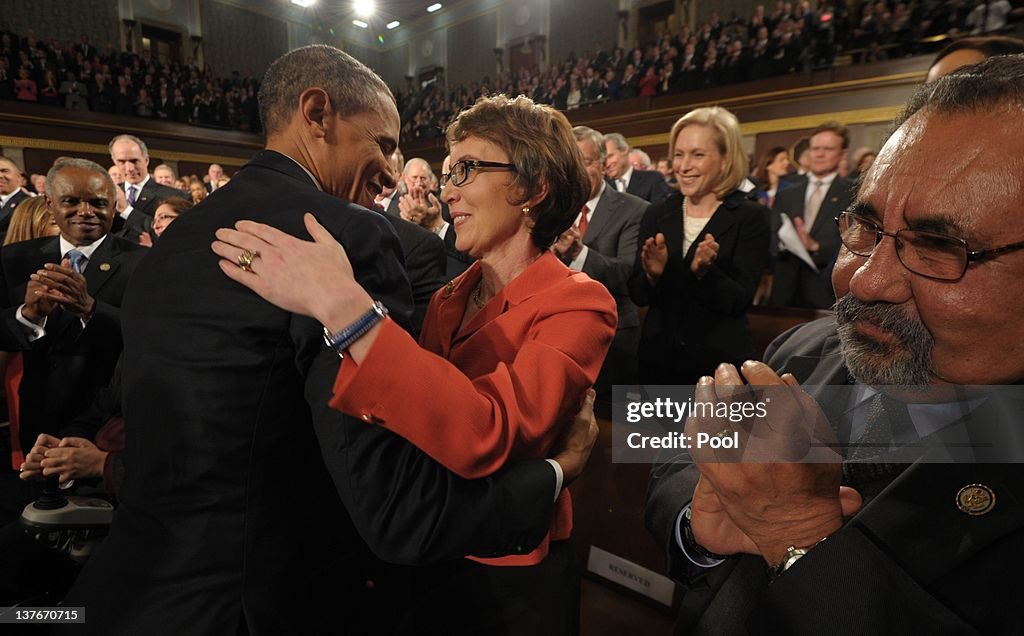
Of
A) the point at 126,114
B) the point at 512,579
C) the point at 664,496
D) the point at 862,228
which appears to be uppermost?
the point at 126,114

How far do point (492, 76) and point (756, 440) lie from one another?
63.1ft

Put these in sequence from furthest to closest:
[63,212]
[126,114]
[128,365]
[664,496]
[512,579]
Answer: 1. [126,114]
2. [63,212]
3. [512,579]
4. [664,496]
5. [128,365]

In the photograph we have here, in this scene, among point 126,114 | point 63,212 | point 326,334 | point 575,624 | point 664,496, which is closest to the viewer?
point 326,334

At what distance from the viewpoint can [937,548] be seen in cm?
77

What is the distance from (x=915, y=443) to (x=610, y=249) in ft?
8.03

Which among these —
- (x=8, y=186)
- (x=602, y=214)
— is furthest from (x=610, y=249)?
(x=8, y=186)

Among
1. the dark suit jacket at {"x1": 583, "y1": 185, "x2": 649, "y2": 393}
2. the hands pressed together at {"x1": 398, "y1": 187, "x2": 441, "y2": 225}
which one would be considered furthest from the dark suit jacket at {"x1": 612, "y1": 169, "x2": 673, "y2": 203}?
the hands pressed together at {"x1": 398, "y1": 187, "x2": 441, "y2": 225}

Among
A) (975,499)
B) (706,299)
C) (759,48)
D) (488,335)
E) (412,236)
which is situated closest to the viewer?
(975,499)

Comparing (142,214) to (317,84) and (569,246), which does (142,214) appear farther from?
(317,84)

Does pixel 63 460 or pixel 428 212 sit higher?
pixel 428 212

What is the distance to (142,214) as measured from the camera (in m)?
4.62

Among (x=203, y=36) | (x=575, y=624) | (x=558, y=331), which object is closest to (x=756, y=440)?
(x=558, y=331)

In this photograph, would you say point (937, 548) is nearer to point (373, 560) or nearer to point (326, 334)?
point (326, 334)

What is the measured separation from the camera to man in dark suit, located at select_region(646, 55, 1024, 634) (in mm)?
757
